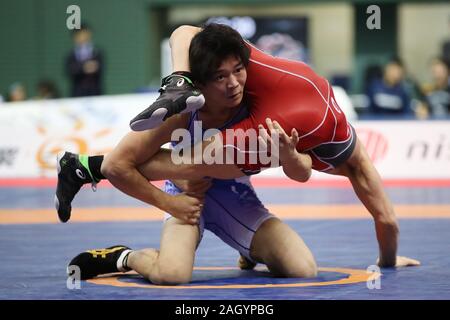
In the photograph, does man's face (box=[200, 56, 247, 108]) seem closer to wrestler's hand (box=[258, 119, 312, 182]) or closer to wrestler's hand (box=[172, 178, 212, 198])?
wrestler's hand (box=[258, 119, 312, 182])

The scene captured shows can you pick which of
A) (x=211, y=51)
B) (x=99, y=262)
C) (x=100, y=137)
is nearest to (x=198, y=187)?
(x=99, y=262)

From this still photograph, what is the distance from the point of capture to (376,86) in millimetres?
13523

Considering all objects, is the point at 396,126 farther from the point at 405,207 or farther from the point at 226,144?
the point at 226,144

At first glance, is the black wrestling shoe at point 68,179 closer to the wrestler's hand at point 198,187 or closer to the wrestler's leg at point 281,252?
the wrestler's hand at point 198,187

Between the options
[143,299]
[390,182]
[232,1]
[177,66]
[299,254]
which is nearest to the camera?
[143,299]

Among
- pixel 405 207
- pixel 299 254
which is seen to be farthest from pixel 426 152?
pixel 299 254

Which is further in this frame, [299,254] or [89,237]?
[89,237]

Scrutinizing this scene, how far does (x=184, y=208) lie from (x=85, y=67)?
9.19 m

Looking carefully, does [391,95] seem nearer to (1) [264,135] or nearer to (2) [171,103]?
(1) [264,135]

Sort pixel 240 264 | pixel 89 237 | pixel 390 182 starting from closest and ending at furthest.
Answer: pixel 240 264 < pixel 89 237 < pixel 390 182

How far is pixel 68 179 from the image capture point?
223 inches

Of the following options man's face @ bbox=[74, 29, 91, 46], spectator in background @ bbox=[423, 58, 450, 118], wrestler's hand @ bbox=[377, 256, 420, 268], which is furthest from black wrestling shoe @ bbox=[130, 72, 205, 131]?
man's face @ bbox=[74, 29, 91, 46]

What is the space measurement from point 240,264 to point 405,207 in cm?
334

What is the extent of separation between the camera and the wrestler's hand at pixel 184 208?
554 centimetres
